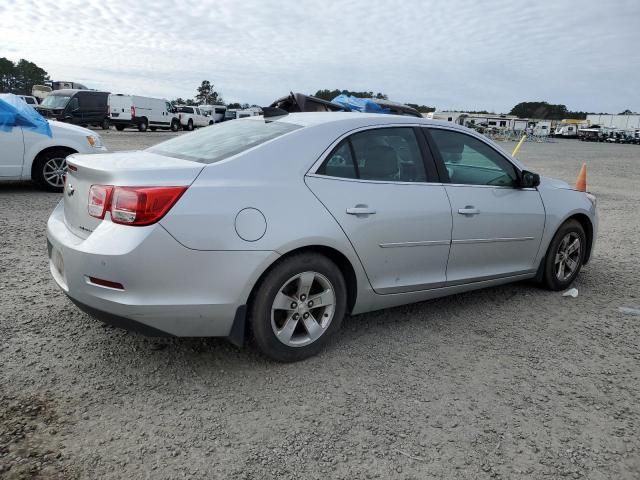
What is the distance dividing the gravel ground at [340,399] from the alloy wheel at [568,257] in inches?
25.1

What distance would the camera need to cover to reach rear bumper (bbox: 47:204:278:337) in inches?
108

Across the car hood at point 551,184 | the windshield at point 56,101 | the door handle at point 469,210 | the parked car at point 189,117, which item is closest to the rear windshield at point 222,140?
the door handle at point 469,210

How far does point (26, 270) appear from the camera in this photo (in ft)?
15.7

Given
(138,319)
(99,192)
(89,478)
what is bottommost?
(89,478)

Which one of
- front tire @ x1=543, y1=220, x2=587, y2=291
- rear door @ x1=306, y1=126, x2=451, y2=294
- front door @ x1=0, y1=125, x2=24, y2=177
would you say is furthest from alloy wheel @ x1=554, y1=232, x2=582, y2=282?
front door @ x1=0, y1=125, x2=24, y2=177

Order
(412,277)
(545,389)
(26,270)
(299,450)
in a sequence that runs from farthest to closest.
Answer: (26,270), (412,277), (545,389), (299,450)

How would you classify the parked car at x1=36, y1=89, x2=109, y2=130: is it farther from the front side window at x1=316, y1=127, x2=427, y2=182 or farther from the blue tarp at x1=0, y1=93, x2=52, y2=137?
the front side window at x1=316, y1=127, x2=427, y2=182

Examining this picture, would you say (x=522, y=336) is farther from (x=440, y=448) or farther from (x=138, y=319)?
(x=138, y=319)

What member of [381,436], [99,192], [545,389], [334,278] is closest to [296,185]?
[334,278]

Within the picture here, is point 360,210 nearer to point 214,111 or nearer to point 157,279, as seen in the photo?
point 157,279

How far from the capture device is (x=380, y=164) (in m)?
3.62

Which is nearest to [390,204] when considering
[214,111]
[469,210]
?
[469,210]

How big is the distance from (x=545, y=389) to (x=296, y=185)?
187cm

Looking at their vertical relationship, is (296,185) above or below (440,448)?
above
